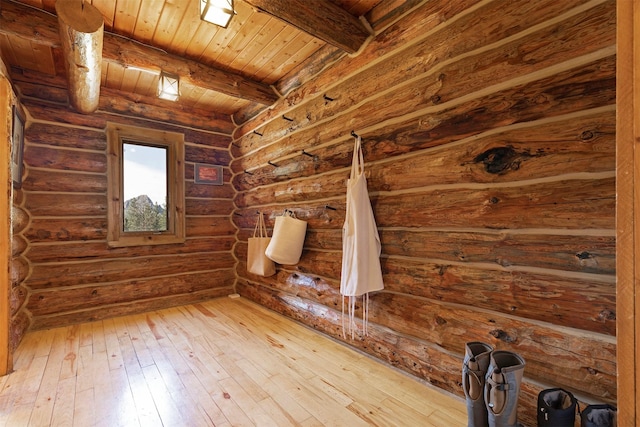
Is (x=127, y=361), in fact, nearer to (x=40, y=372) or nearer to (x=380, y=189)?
(x=40, y=372)

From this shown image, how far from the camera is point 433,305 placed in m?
1.76

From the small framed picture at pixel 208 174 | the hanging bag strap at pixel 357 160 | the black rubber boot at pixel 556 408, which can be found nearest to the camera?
→ the black rubber boot at pixel 556 408

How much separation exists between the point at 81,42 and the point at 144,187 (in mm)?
1840

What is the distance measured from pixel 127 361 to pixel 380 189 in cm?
239

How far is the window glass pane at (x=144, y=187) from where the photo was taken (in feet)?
11.0

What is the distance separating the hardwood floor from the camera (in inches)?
60.1

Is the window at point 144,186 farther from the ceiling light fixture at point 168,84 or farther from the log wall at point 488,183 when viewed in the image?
the log wall at point 488,183

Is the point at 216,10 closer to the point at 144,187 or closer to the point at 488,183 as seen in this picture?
the point at 488,183

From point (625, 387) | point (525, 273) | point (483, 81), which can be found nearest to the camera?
point (625, 387)

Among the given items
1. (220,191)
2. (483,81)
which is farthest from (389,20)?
(220,191)

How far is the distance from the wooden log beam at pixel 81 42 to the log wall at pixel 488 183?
175 cm

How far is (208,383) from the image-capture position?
72.6 inches

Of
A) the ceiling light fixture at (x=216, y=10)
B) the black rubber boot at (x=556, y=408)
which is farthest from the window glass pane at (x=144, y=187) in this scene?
the black rubber boot at (x=556, y=408)

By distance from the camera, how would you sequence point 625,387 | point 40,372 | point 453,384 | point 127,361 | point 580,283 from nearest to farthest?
point 625,387
point 580,283
point 453,384
point 40,372
point 127,361
